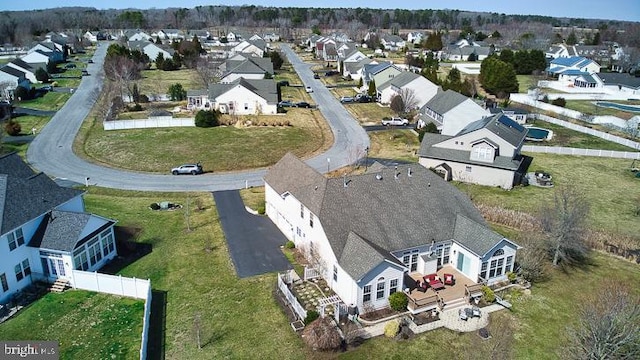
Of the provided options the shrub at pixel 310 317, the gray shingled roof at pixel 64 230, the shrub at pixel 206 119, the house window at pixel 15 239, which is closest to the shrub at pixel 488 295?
the shrub at pixel 310 317

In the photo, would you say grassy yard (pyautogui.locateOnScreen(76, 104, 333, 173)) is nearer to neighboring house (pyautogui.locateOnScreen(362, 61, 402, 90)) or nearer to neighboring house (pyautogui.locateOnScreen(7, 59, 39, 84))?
neighboring house (pyautogui.locateOnScreen(362, 61, 402, 90))

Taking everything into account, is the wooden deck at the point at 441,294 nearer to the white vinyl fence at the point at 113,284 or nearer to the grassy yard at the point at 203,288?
the grassy yard at the point at 203,288

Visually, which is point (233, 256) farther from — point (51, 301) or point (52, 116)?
point (52, 116)

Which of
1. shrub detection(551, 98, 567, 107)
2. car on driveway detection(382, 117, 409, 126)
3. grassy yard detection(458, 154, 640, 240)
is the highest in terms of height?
shrub detection(551, 98, 567, 107)

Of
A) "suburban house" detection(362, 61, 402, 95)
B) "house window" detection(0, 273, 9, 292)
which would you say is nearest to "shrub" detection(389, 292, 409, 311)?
"house window" detection(0, 273, 9, 292)

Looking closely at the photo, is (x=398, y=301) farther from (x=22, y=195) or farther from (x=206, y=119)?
(x=206, y=119)

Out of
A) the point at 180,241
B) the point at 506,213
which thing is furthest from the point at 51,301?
the point at 506,213

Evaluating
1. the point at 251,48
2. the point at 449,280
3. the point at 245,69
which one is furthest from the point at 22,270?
the point at 251,48
